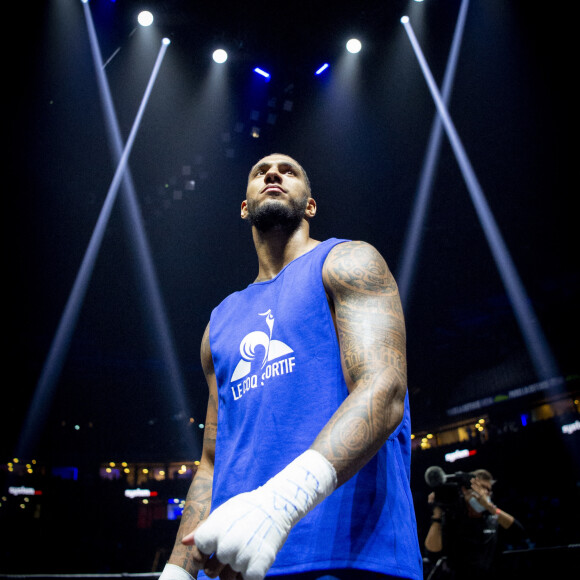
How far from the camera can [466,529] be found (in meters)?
4.27

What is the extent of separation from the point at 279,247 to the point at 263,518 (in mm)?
1201

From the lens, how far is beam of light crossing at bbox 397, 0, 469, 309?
303 inches

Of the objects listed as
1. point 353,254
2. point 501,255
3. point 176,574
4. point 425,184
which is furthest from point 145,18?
point 501,255

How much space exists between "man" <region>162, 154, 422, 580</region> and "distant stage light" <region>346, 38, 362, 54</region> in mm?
6960

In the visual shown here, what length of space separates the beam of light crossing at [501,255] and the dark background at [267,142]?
183mm

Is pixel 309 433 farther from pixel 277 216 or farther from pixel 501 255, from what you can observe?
pixel 501 255

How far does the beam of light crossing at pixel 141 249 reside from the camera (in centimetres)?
763

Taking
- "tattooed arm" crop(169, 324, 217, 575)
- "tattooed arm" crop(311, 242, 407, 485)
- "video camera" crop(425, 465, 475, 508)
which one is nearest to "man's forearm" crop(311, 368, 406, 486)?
"tattooed arm" crop(311, 242, 407, 485)

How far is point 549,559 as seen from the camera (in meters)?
4.53

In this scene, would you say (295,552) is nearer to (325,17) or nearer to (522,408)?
(325,17)

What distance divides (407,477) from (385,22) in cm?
795

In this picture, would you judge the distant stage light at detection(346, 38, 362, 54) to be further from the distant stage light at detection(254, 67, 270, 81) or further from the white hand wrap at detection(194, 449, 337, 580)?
the white hand wrap at detection(194, 449, 337, 580)

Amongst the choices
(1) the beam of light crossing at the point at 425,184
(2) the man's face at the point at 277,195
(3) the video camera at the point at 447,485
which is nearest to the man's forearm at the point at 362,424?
(2) the man's face at the point at 277,195

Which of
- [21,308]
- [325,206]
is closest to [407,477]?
[325,206]
